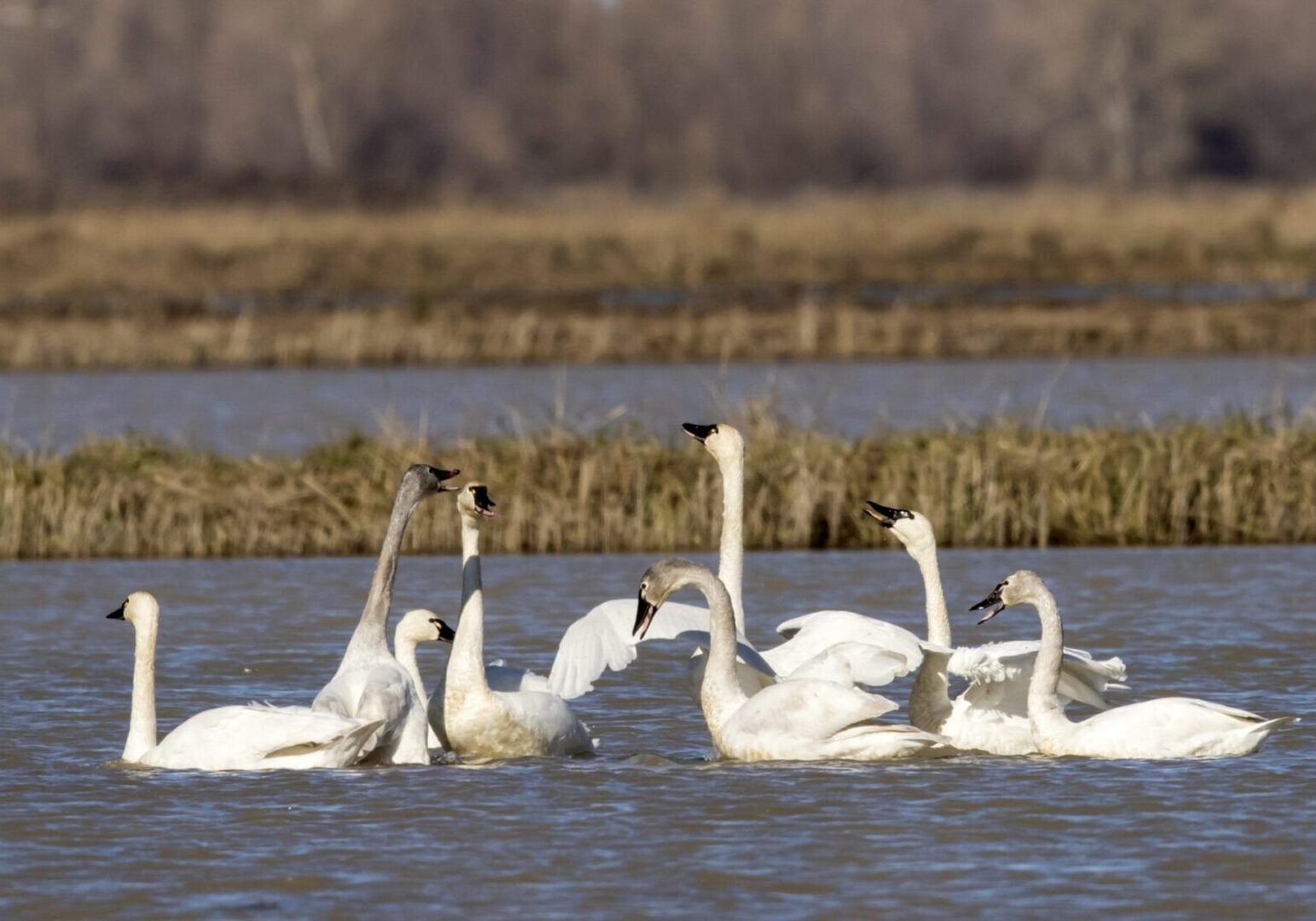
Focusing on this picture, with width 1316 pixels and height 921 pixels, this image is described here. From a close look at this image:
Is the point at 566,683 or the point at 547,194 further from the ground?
the point at 547,194

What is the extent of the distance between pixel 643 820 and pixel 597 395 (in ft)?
66.0

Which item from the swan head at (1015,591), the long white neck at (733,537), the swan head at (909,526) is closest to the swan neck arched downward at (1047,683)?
the swan head at (1015,591)

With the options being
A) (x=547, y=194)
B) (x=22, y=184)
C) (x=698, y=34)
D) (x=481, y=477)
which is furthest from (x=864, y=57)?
(x=481, y=477)

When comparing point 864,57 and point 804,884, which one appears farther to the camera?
point 864,57

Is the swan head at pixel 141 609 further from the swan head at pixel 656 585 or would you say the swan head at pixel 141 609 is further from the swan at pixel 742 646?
the swan head at pixel 656 585

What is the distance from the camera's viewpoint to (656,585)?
966cm

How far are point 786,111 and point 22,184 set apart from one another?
27.0m

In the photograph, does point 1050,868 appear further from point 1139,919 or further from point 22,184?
point 22,184

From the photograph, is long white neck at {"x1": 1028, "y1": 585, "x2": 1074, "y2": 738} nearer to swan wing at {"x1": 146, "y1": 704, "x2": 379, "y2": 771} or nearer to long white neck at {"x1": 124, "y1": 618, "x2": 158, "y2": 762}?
swan wing at {"x1": 146, "y1": 704, "x2": 379, "y2": 771}

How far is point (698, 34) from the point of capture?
251 feet

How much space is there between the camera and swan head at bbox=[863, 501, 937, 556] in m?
10.5

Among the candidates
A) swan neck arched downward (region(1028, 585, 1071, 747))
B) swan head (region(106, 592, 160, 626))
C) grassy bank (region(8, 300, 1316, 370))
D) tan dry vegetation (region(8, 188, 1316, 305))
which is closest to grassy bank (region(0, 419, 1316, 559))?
swan head (region(106, 592, 160, 626))

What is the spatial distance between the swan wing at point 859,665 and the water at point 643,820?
0.36 meters

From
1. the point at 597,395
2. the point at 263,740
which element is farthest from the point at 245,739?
the point at 597,395
